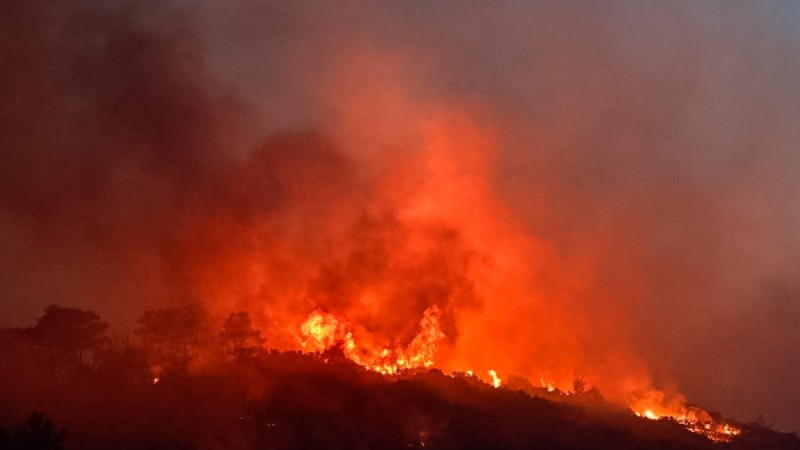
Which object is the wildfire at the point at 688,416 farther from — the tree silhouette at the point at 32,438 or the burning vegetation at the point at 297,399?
the tree silhouette at the point at 32,438

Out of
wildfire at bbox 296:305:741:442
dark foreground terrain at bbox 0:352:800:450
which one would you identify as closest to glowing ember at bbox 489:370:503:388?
wildfire at bbox 296:305:741:442

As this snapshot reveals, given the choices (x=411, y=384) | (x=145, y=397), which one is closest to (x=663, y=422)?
(x=411, y=384)

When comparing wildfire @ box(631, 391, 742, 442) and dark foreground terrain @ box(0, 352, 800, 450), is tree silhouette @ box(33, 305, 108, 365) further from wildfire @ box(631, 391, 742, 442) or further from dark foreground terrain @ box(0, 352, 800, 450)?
wildfire @ box(631, 391, 742, 442)

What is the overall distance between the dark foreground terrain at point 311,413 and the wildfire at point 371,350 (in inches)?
136

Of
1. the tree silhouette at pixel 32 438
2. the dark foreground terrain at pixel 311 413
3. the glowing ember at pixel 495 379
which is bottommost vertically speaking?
the tree silhouette at pixel 32 438

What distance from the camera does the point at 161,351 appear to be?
90688 millimetres

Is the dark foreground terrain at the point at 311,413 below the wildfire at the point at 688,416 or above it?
below

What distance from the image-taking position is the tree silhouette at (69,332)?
83.4 meters

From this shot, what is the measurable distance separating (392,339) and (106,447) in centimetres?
3198

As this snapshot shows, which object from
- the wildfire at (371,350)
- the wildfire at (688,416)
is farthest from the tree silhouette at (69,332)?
the wildfire at (688,416)

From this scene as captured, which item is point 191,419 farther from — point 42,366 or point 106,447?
point 42,366

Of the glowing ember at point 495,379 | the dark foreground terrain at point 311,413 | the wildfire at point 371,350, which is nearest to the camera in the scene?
the dark foreground terrain at point 311,413

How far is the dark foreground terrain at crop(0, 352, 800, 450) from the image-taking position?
6612cm

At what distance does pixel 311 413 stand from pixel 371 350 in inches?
576
